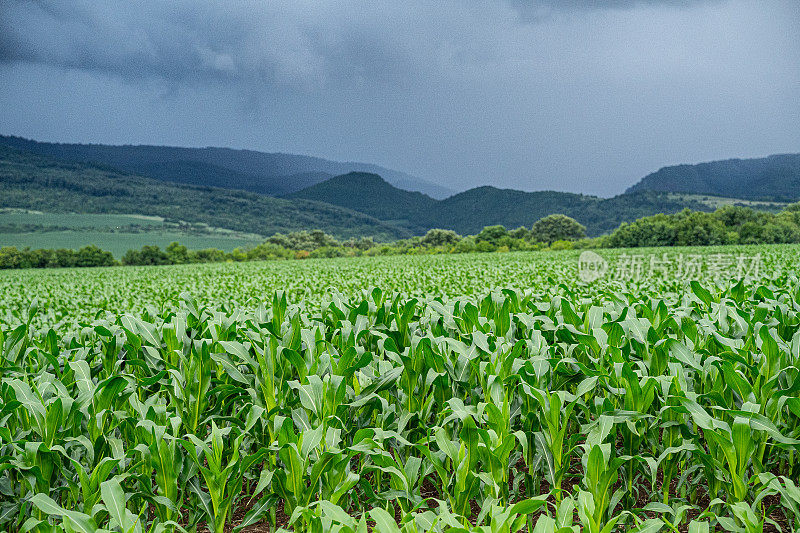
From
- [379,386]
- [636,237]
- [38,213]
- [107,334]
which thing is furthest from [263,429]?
[38,213]

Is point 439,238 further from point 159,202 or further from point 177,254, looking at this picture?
point 159,202

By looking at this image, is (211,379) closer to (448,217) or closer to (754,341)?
(754,341)

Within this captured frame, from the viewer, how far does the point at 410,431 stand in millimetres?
3477

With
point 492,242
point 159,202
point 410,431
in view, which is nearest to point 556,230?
point 492,242

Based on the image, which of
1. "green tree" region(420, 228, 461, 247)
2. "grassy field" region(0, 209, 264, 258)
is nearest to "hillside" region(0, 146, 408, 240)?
"grassy field" region(0, 209, 264, 258)

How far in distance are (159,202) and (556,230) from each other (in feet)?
461

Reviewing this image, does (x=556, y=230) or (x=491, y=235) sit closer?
(x=491, y=235)

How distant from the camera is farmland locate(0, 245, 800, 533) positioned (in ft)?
8.81

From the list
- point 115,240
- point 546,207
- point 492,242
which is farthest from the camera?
point 546,207

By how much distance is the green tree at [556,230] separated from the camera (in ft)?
315

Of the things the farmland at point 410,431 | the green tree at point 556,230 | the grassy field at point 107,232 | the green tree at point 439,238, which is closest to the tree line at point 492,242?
the green tree at point 439,238

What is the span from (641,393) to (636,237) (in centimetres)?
7107

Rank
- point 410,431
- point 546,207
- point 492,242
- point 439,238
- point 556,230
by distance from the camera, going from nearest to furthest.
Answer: point 410,431 < point 492,242 < point 439,238 < point 556,230 < point 546,207

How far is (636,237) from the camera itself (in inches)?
2675
